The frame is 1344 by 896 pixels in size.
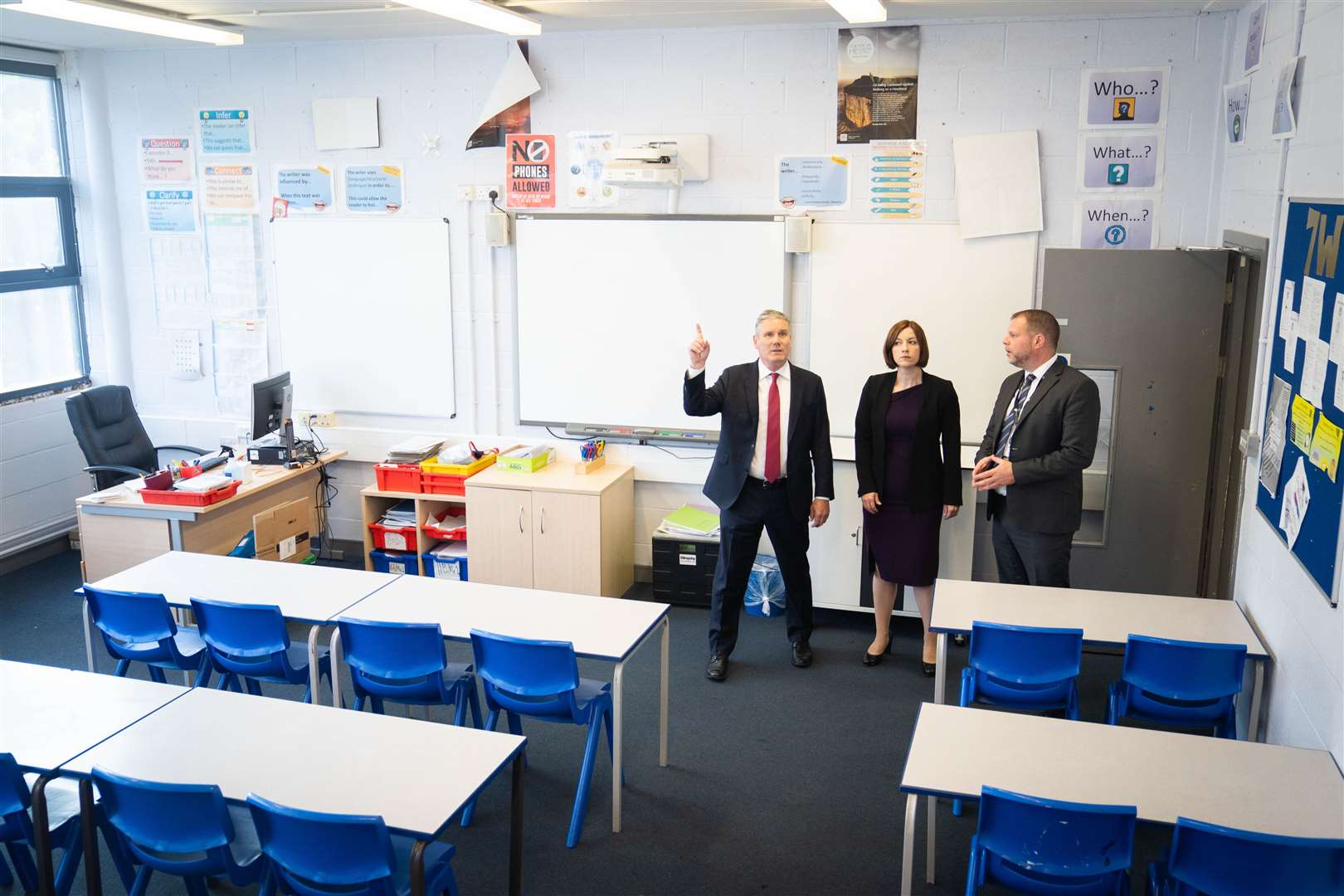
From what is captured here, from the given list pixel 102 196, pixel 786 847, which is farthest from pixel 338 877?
pixel 102 196

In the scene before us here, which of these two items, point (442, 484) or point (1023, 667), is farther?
point (442, 484)

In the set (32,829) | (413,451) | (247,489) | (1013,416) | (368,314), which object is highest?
(368,314)

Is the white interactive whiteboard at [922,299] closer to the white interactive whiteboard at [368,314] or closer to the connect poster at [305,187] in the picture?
the white interactive whiteboard at [368,314]

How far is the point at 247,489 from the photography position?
591cm

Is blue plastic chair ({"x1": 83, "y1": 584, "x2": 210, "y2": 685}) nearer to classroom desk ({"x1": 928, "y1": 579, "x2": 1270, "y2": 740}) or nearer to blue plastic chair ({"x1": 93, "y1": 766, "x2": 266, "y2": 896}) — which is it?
blue plastic chair ({"x1": 93, "y1": 766, "x2": 266, "y2": 896})

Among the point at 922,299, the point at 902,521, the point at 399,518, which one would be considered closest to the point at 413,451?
the point at 399,518

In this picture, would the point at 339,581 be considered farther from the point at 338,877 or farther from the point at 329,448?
the point at 329,448

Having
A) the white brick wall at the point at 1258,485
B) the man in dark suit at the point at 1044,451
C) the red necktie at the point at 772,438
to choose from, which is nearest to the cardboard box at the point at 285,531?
the red necktie at the point at 772,438

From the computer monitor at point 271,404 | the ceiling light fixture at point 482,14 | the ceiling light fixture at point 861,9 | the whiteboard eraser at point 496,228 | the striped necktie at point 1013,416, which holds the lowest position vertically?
the computer monitor at point 271,404

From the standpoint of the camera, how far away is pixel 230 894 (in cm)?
351

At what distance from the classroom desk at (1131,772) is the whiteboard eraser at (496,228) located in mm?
3934

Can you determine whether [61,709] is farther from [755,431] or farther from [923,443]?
[923,443]

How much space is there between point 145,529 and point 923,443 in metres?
3.90

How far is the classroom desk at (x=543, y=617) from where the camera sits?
3.78 meters
